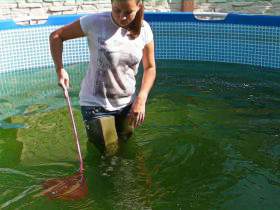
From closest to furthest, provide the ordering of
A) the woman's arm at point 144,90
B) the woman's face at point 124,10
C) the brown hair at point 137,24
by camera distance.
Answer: the woman's face at point 124,10 → the brown hair at point 137,24 → the woman's arm at point 144,90

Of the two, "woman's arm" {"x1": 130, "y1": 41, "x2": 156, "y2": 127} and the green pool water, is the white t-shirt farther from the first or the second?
the green pool water

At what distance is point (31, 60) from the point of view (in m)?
7.70

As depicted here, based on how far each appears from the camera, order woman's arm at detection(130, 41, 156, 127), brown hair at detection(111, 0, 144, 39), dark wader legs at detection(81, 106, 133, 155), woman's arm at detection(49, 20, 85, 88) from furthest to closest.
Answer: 1. dark wader legs at detection(81, 106, 133, 155)
2. woman's arm at detection(130, 41, 156, 127)
3. woman's arm at detection(49, 20, 85, 88)
4. brown hair at detection(111, 0, 144, 39)

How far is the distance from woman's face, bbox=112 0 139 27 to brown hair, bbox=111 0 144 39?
7 centimetres

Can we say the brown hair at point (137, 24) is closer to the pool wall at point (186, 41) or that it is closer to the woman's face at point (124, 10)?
the woman's face at point (124, 10)

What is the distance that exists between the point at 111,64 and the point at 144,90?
32cm

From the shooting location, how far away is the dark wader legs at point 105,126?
3.37 m

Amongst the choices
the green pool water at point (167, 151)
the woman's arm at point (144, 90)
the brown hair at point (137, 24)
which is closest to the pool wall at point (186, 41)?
the green pool water at point (167, 151)

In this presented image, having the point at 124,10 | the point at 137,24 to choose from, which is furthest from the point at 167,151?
the point at 124,10

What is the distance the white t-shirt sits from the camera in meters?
3.15

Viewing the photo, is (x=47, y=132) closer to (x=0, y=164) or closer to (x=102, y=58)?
(x=0, y=164)

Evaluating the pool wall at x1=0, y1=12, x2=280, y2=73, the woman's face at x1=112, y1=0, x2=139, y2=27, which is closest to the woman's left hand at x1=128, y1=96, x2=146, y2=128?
the woman's face at x1=112, y1=0, x2=139, y2=27

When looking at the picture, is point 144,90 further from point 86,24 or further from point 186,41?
point 186,41

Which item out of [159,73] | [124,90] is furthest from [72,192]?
[159,73]
